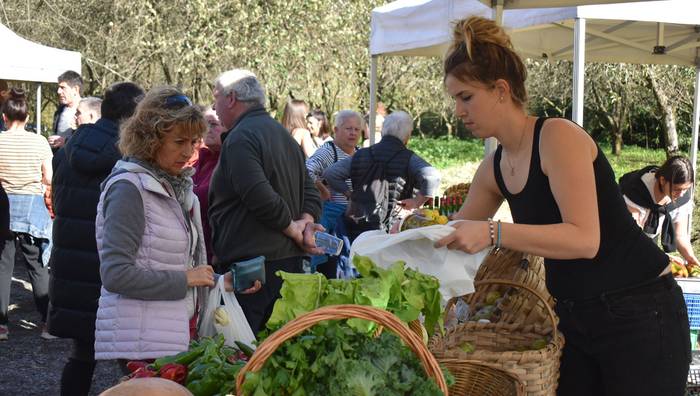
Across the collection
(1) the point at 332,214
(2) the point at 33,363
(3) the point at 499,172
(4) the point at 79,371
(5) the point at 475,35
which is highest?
(5) the point at 475,35

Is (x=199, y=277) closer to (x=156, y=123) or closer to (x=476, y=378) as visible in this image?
(x=156, y=123)

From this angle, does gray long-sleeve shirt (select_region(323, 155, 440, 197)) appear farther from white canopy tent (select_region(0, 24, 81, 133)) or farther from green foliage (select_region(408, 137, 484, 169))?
green foliage (select_region(408, 137, 484, 169))

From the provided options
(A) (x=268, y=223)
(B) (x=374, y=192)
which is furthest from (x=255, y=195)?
(B) (x=374, y=192)

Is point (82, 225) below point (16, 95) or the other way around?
below

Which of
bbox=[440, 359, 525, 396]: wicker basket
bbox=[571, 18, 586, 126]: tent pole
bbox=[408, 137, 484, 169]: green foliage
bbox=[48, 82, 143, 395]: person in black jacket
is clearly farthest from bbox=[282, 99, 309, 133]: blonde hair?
bbox=[408, 137, 484, 169]: green foliage

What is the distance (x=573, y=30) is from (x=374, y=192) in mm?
2549

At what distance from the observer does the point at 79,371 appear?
3717 millimetres

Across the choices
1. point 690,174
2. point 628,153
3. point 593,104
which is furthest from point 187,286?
point 628,153

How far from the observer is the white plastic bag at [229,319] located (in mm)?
2594

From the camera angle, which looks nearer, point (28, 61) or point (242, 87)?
point (242, 87)

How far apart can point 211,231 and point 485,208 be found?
2108 millimetres

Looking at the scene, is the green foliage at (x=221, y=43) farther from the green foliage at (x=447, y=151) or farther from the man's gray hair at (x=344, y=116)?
the man's gray hair at (x=344, y=116)

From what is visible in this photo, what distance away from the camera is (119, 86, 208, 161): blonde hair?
2865 mm

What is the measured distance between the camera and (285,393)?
170 centimetres
